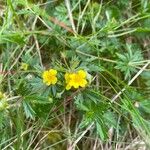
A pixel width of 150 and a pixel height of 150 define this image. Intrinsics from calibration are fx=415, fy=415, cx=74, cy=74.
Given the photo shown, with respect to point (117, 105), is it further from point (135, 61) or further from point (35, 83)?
point (35, 83)

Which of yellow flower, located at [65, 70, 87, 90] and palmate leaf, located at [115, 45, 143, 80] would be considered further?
palmate leaf, located at [115, 45, 143, 80]

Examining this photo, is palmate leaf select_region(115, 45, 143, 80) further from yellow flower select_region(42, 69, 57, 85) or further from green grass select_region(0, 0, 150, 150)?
yellow flower select_region(42, 69, 57, 85)

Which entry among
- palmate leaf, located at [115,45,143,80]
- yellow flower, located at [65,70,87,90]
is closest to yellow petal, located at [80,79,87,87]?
yellow flower, located at [65,70,87,90]

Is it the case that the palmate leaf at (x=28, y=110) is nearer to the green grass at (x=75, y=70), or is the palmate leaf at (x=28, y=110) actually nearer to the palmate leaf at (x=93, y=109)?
the green grass at (x=75, y=70)

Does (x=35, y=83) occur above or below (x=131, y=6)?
below

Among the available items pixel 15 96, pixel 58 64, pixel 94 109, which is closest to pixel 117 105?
pixel 94 109
